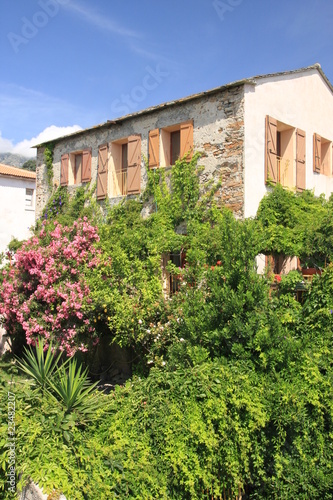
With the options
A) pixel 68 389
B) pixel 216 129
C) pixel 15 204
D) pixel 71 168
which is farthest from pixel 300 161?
pixel 15 204

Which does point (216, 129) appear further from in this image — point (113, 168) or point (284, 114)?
point (113, 168)

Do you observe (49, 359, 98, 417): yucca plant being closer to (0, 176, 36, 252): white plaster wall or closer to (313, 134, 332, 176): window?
(313, 134, 332, 176): window

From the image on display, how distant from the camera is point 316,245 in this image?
9758 mm

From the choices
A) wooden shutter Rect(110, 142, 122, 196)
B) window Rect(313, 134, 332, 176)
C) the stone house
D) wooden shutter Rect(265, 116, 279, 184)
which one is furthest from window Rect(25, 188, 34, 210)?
wooden shutter Rect(265, 116, 279, 184)

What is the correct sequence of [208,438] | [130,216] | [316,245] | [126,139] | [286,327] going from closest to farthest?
[208,438]
[286,327]
[316,245]
[130,216]
[126,139]

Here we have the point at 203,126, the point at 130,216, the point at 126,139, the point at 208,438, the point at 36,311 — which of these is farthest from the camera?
the point at 126,139

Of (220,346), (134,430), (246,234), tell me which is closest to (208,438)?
(134,430)

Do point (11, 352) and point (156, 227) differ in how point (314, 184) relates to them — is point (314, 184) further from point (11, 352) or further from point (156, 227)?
point (11, 352)

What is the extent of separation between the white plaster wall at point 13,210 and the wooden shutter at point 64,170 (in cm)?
1135

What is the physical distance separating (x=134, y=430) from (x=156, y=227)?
6326mm

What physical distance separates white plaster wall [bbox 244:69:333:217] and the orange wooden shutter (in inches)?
62.5

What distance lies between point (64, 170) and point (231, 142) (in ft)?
22.2

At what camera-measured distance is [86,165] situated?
1465 cm

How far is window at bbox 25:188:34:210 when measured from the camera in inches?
1074
